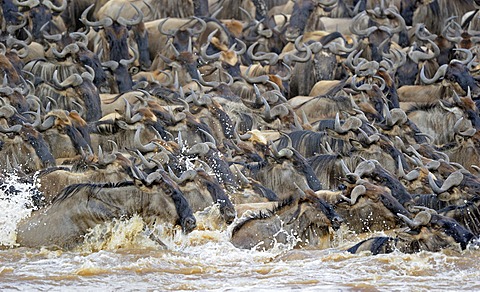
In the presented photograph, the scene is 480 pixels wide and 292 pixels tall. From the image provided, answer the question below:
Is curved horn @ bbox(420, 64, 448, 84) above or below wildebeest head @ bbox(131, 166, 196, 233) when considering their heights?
below

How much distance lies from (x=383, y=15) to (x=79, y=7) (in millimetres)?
4661

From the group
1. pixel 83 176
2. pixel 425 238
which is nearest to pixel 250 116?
pixel 83 176

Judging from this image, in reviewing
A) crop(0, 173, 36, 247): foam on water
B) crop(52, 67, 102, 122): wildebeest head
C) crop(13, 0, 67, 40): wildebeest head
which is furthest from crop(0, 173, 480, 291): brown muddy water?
crop(13, 0, 67, 40): wildebeest head

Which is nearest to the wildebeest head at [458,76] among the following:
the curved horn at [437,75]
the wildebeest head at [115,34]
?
the curved horn at [437,75]

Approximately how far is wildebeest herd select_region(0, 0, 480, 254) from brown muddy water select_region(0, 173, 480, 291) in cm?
14

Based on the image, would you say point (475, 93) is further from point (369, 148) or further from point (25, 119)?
point (25, 119)

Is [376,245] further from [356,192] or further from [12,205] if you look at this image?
[12,205]

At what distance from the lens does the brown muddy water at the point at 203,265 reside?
39.8 feet

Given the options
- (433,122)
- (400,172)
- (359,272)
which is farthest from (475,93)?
(359,272)

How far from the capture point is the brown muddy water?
12.1 m

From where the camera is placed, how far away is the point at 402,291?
11836 mm

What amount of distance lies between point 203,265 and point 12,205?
1974 mm

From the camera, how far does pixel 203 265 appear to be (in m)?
12.9

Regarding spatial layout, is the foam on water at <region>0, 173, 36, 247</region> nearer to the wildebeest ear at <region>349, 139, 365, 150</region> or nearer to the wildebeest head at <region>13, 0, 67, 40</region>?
the wildebeest ear at <region>349, 139, 365, 150</region>
